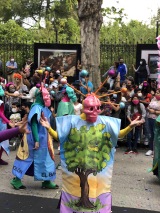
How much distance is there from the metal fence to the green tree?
31.7 ft

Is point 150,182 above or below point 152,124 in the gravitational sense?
below

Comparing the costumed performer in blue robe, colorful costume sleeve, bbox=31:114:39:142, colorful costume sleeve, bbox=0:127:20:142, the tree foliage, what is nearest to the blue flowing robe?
the costumed performer in blue robe

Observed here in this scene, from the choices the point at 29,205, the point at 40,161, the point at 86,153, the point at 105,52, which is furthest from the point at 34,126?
the point at 105,52

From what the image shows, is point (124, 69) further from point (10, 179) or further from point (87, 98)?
point (87, 98)

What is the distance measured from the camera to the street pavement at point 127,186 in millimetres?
5797

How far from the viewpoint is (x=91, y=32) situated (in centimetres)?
1060

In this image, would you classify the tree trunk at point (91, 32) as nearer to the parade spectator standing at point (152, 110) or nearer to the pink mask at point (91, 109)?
the parade spectator standing at point (152, 110)

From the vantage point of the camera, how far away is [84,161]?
13.4 ft

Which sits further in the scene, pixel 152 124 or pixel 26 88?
pixel 26 88

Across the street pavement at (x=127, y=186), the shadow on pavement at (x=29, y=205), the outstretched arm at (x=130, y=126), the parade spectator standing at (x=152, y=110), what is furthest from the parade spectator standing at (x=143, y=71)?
the outstretched arm at (x=130, y=126)

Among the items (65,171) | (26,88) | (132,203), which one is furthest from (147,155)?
(65,171)

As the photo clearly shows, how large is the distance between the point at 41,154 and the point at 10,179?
1.12m

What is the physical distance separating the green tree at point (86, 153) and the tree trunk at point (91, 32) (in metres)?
6.70

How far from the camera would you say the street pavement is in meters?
5.80
